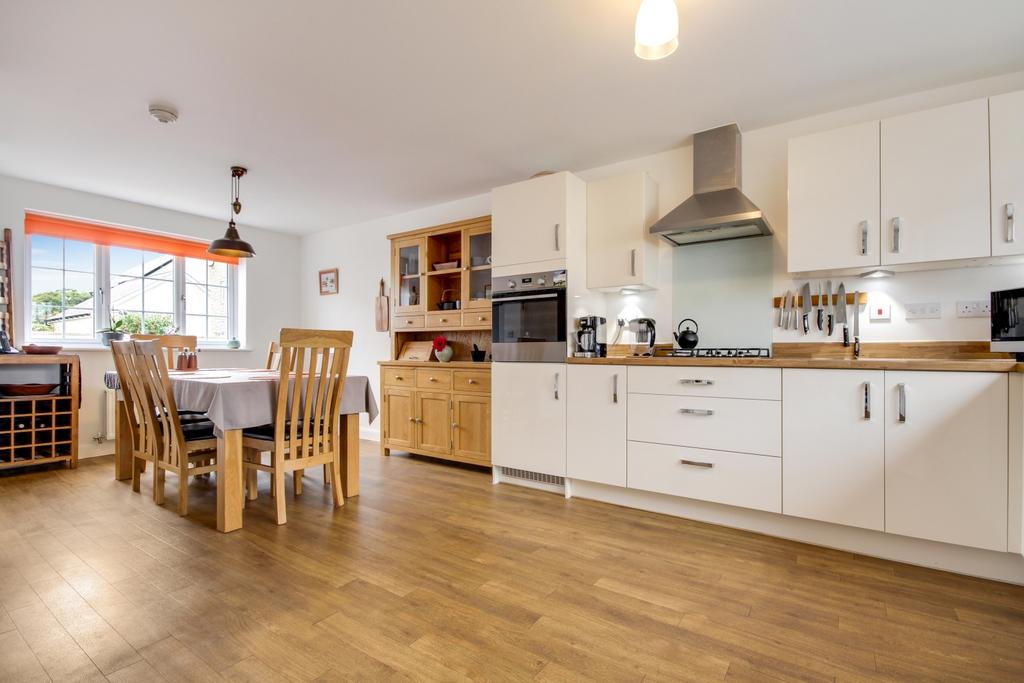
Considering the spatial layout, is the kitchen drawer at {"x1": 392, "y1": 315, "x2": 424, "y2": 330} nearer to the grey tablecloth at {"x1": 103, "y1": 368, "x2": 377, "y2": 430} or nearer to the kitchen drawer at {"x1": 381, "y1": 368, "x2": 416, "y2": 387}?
the kitchen drawer at {"x1": 381, "y1": 368, "x2": 416, "y2": 387}

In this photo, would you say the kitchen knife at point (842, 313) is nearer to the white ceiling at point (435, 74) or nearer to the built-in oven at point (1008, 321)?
the built-in oven at point (1008, 321)

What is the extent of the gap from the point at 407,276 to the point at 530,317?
177 cm

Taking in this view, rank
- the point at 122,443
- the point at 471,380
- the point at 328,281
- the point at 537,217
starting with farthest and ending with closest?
the point at 328,281 < the point at 471,380 < the point at 122,443 < the point at 537,217

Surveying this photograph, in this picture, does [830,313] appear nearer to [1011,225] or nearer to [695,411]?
[1011,225]

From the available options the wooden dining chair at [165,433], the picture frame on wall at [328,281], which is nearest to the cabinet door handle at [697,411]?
the wooden dining chair at [165,433]

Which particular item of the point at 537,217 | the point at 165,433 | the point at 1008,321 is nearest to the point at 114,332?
the point at 165,433

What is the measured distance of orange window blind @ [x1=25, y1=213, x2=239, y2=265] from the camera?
14.1 ft

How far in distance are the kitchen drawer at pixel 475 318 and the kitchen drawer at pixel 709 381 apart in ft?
5.15

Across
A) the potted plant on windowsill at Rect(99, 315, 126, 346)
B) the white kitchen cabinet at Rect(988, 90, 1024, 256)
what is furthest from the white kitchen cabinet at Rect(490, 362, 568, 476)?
the potted plant on windowsill at Rect(99, 315, 126, 346)

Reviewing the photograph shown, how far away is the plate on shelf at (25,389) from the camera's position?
3723 millimetres

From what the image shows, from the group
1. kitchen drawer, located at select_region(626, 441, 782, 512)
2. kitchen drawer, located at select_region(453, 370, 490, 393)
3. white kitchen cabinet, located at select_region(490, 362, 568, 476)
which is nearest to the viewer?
kitchen drawer, located at select_region(626, 441, 782, 512)

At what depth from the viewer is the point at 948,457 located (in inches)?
82.1

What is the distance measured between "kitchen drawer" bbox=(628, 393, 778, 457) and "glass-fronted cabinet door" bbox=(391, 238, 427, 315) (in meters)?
2.46

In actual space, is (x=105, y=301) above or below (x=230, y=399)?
above
